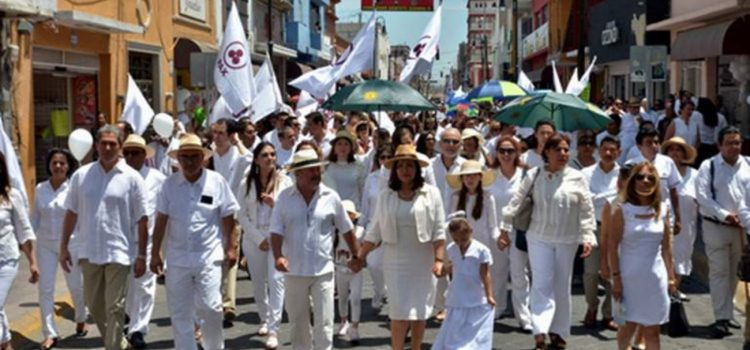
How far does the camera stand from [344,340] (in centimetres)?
844

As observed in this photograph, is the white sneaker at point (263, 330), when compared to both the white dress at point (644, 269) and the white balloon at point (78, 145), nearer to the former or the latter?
the white balloon at point (78, 145)

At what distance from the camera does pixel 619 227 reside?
6965 mm

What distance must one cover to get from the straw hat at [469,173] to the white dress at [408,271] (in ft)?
3.48

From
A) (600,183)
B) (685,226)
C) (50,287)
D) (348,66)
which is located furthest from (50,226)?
(348,66)

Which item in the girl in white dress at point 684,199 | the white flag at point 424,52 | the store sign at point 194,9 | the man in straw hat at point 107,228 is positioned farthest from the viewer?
the store sign at point 194,9

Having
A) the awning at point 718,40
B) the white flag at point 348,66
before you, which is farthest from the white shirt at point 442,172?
the awning at point 718,40

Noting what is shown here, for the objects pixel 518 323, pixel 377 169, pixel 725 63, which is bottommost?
pixel 518 323

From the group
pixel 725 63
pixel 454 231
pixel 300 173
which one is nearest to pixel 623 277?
pixel 454 231

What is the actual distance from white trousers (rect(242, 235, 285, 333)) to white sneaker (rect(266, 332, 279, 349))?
0.12ft

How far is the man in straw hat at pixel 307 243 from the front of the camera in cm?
693

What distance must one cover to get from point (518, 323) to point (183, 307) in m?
3.27

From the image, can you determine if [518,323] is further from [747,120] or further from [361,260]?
[747,120]

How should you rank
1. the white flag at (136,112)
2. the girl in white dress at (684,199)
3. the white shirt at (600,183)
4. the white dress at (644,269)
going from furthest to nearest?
the white flag at (136,112) < the girl in white dress at (684,199) < the white shirt at (600,183) < the white dress at (644,269)

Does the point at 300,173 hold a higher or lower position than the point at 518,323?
higher
